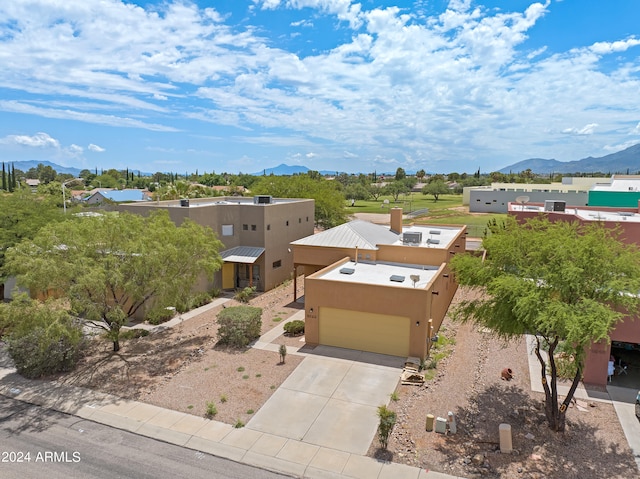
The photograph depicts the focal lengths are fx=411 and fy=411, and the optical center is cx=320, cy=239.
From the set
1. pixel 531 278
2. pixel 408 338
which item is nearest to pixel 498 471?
pixel 531 278

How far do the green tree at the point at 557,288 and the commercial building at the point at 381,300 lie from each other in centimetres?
419

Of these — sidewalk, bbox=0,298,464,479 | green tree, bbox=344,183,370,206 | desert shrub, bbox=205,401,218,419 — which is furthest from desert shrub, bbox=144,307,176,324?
green tree, bbox=344,183,370,206

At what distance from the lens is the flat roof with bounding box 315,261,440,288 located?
20688 millimetres

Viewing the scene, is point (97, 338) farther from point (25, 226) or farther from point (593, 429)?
point (593, 429)

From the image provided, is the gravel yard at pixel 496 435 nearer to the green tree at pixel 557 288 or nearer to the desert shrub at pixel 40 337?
the green tree at pixel 557 288

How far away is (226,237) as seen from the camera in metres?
30.9

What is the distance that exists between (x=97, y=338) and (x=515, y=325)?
19.8 m

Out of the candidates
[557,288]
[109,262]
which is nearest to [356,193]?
[109,262]

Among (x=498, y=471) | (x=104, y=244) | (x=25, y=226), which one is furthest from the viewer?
(x=25, y=226)

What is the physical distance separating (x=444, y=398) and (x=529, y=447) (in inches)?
128

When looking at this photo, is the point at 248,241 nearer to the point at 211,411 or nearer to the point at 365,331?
the point at 365,331

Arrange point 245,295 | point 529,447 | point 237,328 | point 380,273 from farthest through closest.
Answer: point 245,295
point 380,273
point 237,328
point 529,447

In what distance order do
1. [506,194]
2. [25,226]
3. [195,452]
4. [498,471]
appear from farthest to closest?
[506,194], [25,226], [195,452], [498,471]

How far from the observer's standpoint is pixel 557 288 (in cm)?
1261
